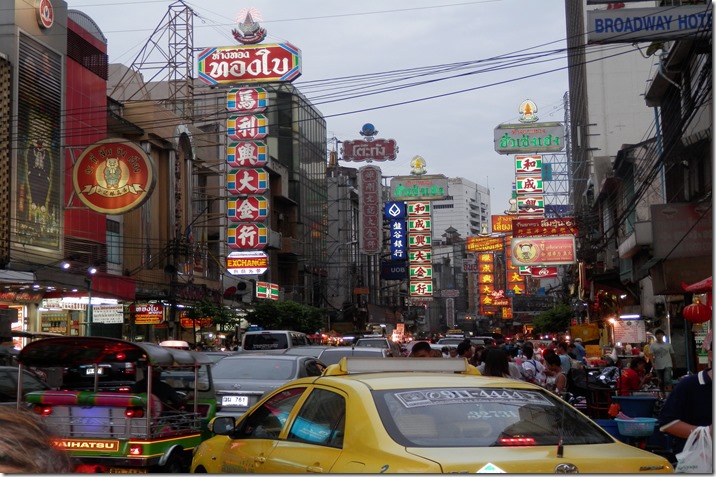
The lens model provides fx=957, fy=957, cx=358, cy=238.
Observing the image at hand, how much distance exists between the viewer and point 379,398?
612cm

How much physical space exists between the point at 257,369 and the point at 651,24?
8891mm

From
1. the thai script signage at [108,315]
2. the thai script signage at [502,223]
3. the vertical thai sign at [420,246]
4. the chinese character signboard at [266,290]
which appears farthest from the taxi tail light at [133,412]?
the thai script signage at [502,223]

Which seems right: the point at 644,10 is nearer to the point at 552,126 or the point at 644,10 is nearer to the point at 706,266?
the point at 706,266

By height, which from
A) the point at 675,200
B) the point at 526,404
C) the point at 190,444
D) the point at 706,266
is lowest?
the point at 190,444

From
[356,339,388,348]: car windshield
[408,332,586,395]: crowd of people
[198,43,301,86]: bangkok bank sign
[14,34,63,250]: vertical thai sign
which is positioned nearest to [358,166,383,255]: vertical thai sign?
[198,43,301,86]: bangkok bank sign

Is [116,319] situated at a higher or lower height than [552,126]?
lower

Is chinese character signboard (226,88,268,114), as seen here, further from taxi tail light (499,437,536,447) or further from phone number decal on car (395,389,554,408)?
taxi tail light (499,437,536,447)

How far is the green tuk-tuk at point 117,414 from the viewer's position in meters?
10.1

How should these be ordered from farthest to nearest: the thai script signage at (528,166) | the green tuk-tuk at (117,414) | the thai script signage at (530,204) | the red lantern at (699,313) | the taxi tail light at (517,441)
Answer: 1. the thai script signage at (530,204)
2. the thai script signage at (528,166)
3. the red lantern at (699,313)
4. the green tuk-tuk at (117,414)
5. the taxi tail light at (517,441)

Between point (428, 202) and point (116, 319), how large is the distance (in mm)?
45157

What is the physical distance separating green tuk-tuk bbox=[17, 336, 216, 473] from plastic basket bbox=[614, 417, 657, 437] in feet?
15.8

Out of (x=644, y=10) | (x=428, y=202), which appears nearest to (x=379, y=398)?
(x=644, y=10)

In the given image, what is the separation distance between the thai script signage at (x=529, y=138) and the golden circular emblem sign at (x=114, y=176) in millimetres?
33573

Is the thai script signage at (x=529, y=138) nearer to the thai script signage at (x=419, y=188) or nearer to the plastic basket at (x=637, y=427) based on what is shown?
the thai script signage at (x=419, y=188)
